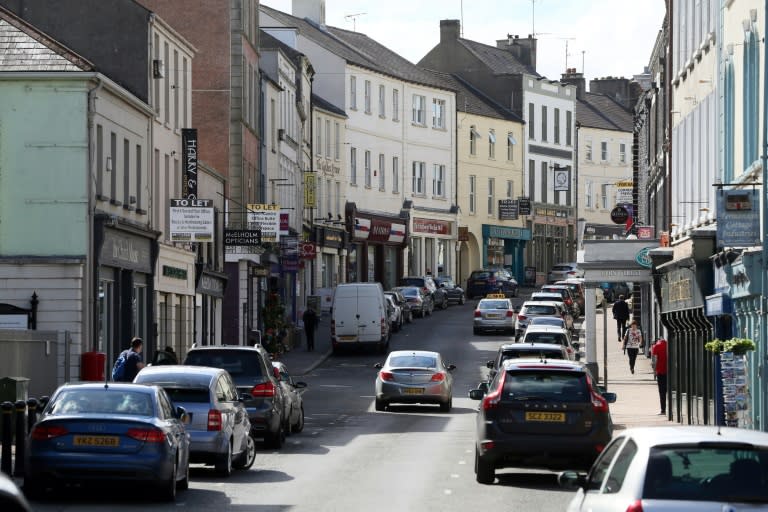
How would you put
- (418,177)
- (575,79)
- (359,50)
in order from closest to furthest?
(359,50), (418,177), (575,79)

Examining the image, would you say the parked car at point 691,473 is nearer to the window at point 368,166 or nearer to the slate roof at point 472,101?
the window at point 368,166

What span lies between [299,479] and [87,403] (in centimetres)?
400

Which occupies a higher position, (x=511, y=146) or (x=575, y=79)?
(x=575, y=79)

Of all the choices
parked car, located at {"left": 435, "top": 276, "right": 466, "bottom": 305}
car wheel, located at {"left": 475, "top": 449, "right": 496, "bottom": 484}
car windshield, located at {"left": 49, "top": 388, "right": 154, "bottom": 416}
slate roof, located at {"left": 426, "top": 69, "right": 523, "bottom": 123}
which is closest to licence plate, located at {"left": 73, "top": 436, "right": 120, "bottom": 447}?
car windshield, located at {"left": 49, "top": 388, "right": 154, "bottom": 416}

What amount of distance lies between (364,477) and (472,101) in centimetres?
7719

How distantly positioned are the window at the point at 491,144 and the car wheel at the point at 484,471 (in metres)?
76.7

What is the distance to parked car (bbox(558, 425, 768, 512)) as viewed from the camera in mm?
10094

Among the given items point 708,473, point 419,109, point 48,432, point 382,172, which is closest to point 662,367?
point 48,432

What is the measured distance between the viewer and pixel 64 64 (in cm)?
3538

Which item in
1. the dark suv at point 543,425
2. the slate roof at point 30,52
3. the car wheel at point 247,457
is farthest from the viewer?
the slate roof at point 30,52

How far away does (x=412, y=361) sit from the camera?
1489 inches

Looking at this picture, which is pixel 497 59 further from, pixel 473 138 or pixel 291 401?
pixel 291 401

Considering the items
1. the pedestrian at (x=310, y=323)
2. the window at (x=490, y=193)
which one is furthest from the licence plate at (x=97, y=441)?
the window at (x=490, y=193)

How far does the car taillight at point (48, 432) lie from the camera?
17.9 meters
